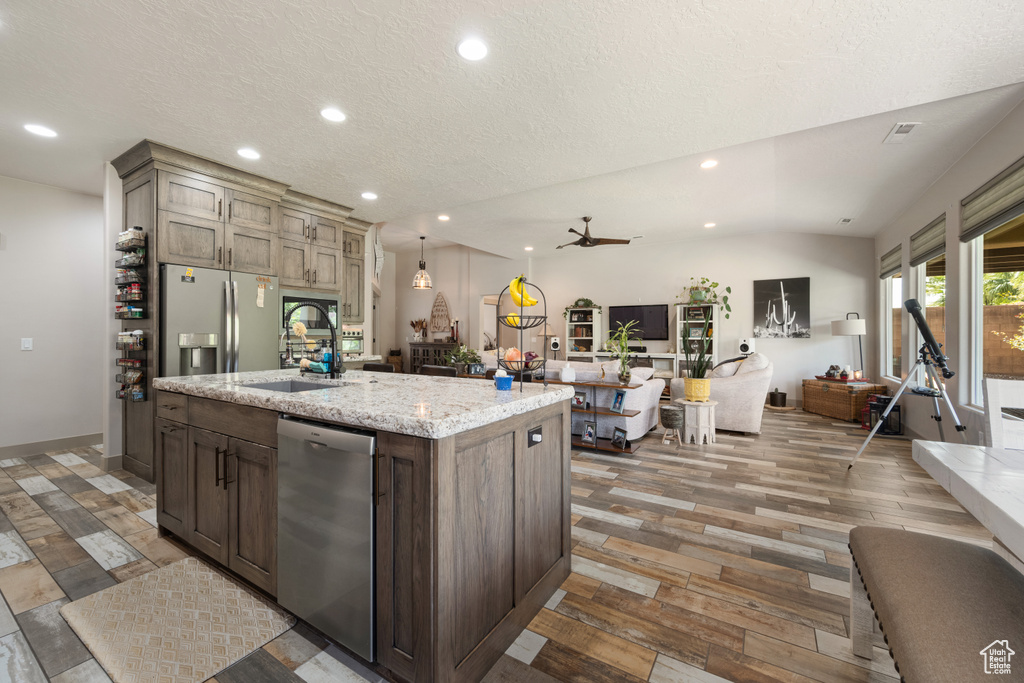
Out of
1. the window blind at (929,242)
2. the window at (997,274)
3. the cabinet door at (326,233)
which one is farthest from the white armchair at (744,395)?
the cabinet door at (326,233)

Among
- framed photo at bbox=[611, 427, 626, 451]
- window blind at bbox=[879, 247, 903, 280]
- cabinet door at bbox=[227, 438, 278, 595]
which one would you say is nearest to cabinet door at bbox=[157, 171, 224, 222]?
cabinet door at bbox=[227, 438, 278, 595]

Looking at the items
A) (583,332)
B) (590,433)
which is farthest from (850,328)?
(590,433)

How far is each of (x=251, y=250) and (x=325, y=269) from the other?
91 cm

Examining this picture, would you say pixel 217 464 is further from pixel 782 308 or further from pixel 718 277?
pixel 782 308

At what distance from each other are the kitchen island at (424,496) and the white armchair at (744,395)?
3.62 meters

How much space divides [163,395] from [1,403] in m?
3.08

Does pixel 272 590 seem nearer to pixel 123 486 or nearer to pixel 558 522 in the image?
pixel 558 522

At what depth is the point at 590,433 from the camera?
4168mm

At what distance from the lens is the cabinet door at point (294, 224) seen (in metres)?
4.31

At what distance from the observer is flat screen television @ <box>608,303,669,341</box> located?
7.65 m

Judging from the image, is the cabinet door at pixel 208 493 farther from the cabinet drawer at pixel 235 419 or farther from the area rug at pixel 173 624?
the area rug at pixel 173 624

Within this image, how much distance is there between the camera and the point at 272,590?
5.50 feet

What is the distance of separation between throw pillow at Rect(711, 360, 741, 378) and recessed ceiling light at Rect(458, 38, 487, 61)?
180 inches

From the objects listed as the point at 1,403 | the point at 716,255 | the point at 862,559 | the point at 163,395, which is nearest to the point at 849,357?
the point at 716,255
